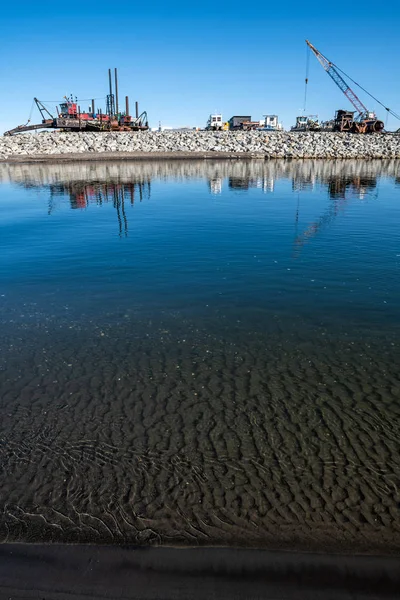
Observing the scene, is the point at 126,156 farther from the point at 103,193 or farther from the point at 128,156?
the point at 103,193

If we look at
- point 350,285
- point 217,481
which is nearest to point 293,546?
point 217,481

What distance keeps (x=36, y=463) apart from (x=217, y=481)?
2840mm

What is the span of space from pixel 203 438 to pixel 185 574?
7.32 ft

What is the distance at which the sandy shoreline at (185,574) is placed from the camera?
425 centimetres

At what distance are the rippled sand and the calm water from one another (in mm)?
29

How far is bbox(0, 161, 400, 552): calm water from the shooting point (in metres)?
5.20

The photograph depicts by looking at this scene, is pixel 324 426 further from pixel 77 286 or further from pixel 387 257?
pixel 387 257

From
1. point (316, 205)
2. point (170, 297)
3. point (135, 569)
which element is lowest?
point (135, 569)

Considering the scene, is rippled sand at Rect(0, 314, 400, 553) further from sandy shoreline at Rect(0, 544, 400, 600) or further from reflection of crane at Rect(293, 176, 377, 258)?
reflection of crane at Rect(293, 176, 377, 258)

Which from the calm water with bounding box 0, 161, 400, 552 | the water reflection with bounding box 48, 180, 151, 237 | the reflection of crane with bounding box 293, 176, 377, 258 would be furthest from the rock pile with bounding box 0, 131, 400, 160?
the calm water with bounding box 0, 161, 400, 552

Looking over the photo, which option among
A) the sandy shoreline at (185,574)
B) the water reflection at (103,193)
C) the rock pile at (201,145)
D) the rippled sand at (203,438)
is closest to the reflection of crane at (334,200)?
the rippled sand at (203,438)

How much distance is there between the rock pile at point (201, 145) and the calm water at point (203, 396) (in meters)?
73.7

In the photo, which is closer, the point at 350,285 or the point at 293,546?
the point at 293,546

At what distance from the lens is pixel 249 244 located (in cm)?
1878
